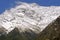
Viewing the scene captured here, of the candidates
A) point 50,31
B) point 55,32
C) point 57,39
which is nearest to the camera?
point 57,39

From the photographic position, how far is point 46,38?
76.9m

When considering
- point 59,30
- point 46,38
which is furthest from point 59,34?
point 46,38

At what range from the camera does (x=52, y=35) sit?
73875 mm

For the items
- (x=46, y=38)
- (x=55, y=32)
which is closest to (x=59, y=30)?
(x=55, y=32)

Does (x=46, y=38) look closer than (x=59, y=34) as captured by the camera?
No

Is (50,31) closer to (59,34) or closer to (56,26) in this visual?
(56,26)

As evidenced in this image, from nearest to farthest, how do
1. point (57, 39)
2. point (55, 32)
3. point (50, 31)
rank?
point (57, 39) → point (55, 32) → point (50, 31)

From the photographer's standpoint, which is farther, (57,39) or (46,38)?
(46,38)

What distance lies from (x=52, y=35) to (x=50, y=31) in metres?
4.86

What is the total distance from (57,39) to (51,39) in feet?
9.40

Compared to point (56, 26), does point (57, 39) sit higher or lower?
lower

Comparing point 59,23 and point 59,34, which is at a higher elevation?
point 59,23

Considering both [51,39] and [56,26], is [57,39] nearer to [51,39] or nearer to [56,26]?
[51,39]

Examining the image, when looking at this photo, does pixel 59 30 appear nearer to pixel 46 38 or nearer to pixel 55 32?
pixel 55 32
